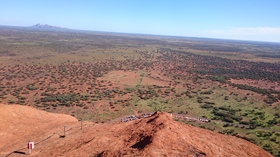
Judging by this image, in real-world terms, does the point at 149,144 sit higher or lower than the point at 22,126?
higher

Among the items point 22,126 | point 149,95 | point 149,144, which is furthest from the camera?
point 149,95

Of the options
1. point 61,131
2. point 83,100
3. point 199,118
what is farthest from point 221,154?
point 83,100

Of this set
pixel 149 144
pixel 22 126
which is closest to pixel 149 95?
pixel 22 126

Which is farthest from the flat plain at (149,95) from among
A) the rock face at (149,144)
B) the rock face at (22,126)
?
the rock face at (149,144)

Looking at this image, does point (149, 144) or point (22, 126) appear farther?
point (22, 126)

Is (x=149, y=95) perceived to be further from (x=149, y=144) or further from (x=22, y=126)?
(x=149, y=144)

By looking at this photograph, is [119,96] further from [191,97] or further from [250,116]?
[250,116]

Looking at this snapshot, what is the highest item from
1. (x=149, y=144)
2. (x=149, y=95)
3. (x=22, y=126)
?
(x=149, y=144)

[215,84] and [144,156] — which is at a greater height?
[144,156]

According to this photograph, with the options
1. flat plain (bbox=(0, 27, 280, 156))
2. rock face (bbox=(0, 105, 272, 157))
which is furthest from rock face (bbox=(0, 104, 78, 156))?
flat plain (bbox=(0, 27, 280, 156))

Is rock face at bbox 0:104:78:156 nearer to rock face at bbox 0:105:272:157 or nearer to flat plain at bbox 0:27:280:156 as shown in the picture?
rock face at bbox 0:105:272:157
